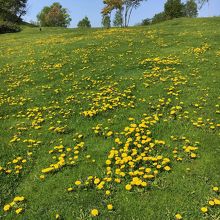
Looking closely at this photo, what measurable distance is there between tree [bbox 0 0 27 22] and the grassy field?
57.9m

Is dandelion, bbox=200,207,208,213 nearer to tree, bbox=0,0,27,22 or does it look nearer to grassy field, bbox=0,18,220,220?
grassy field, bbox=0,18,220,220

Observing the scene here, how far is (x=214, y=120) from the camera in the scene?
10578 millimetres

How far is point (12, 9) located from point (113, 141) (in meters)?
78.0

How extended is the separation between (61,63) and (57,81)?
3850 millimetres

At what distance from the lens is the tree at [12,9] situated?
6873 cm

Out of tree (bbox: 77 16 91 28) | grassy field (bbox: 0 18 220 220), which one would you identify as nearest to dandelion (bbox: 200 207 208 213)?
grassy field (bbox: 0 18 220 220)

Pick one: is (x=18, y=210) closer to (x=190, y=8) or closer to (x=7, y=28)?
(x=7, y=28)

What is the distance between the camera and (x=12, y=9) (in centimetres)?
7825

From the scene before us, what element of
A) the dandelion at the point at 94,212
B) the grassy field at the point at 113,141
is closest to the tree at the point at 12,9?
the grassy field at the point at 113,141

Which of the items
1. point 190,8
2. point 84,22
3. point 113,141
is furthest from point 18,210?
point 190,8

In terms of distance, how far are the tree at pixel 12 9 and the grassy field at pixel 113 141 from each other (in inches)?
2279

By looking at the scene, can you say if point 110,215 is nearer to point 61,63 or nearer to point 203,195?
point 203,195

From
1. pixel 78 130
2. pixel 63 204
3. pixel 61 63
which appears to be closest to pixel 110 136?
pixel 78 130

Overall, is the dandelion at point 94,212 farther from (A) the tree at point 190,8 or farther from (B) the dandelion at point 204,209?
(A) the tree at point 190,8
